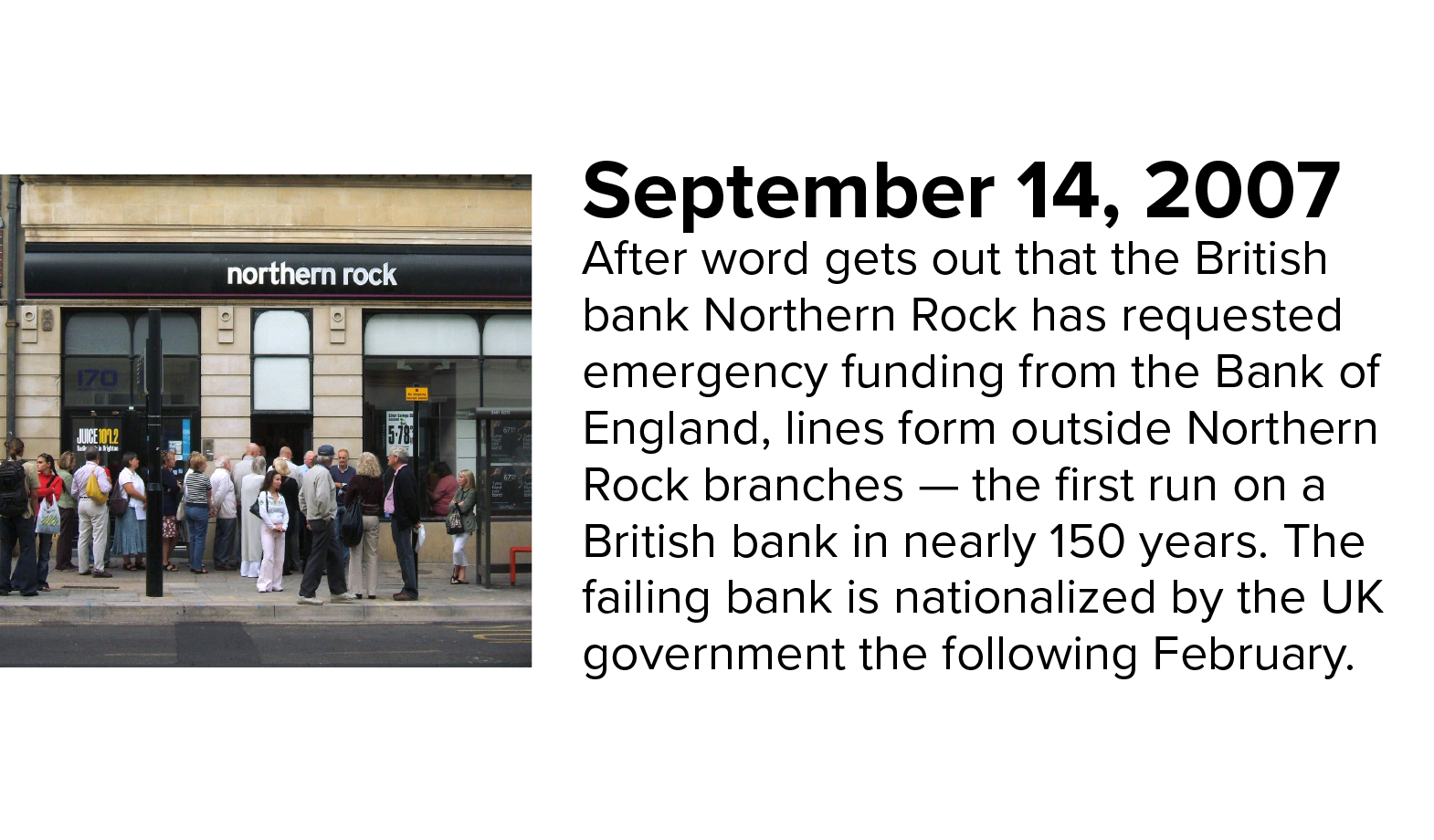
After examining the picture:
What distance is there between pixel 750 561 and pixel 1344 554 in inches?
76.1

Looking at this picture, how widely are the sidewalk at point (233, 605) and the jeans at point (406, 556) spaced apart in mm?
195

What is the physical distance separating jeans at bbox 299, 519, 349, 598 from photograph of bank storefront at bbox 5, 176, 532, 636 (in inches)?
144

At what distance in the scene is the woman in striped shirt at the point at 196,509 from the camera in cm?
1656

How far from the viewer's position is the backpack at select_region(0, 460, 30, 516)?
518 inches

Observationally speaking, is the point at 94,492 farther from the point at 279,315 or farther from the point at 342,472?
the point at 279,315

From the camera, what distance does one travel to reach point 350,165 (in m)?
6.11

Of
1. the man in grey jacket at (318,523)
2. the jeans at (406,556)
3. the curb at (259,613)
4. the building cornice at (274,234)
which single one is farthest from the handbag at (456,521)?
the building cornice at (274,234)

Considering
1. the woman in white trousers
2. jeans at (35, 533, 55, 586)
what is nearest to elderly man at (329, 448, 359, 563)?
the woman in white trousers

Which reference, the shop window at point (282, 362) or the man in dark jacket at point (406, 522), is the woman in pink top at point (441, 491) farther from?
the man in dark jacket at point (406, 522)

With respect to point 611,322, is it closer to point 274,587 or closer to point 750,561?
point 750,561

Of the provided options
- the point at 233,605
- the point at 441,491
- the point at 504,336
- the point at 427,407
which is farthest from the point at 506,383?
the point at 233,605

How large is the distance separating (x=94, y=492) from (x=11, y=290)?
12.1ft

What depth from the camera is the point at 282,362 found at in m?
18.5

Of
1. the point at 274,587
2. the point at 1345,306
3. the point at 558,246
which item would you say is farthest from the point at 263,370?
the point at 1345,306
